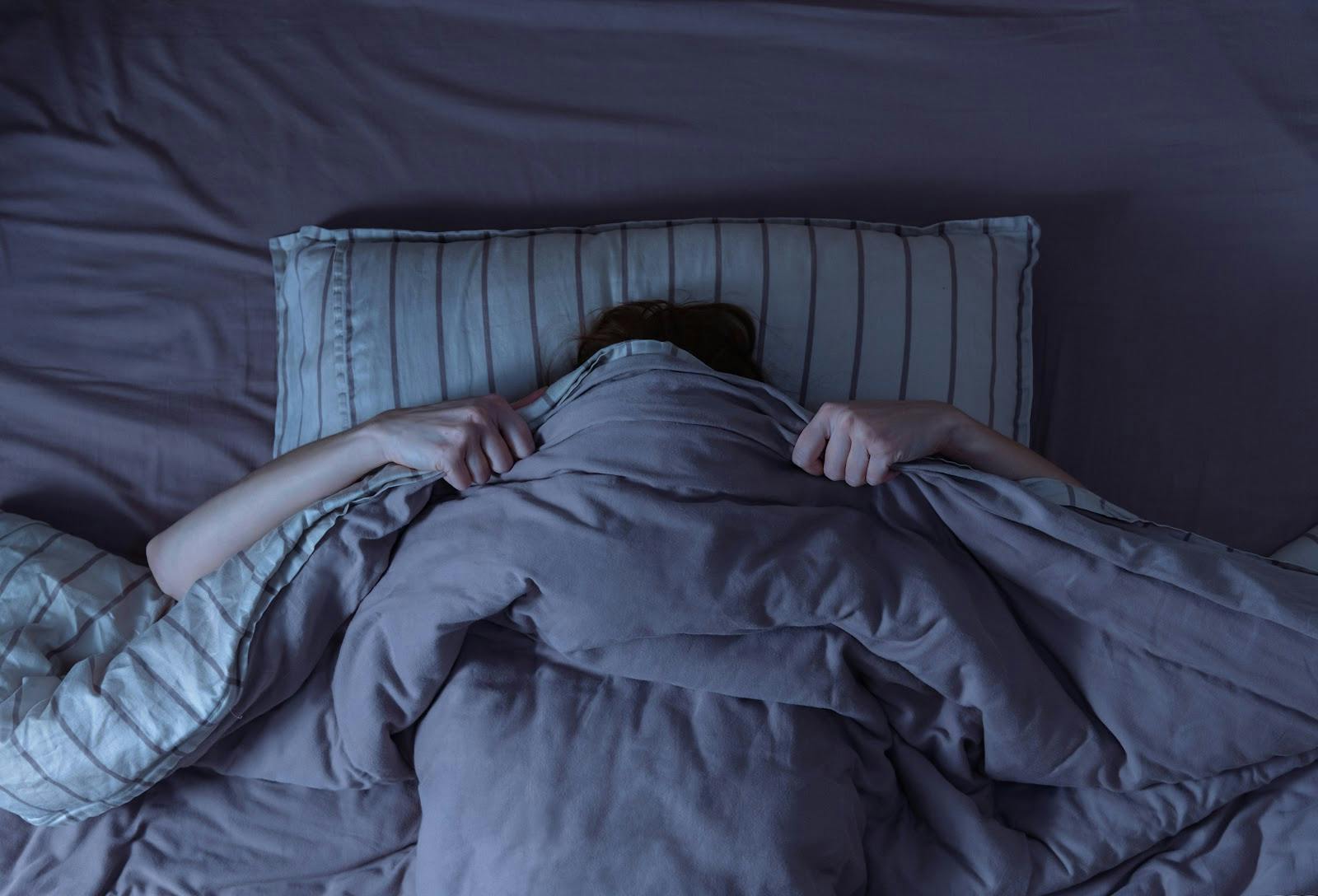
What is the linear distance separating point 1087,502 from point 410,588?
0.59m

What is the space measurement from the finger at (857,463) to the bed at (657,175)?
413 mm

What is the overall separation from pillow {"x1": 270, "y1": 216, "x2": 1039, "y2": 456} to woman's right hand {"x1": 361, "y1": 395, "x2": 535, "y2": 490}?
15 centimetres

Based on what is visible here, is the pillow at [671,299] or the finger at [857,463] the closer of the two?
the finger at [857,463]

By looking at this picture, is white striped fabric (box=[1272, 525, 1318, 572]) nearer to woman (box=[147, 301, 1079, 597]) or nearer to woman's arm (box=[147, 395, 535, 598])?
woman (box=[147, 301, 1079, 597])

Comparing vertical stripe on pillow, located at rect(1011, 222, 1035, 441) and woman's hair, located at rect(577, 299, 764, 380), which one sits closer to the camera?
woman's hair, located at rect(577, 299, 764, 380)

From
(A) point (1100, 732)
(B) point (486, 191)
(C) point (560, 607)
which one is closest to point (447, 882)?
(C) point (560, 607)

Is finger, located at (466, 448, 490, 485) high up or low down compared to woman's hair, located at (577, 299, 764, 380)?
down

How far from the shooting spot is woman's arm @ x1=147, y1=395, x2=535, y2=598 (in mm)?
891

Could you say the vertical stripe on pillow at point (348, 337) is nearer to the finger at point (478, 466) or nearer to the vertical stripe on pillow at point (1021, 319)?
the finger at point (478, 466)

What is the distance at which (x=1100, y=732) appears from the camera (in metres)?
0.86

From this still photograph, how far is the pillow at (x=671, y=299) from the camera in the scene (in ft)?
3.53

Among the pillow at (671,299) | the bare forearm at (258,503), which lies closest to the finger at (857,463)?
the pillow at (671,299)

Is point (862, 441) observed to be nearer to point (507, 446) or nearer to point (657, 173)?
point (507, 446)

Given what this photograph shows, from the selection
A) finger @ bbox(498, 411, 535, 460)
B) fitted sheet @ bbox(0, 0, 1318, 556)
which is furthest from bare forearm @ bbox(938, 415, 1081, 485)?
finger @ bbox(498, 411, 535, 460)
